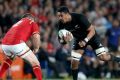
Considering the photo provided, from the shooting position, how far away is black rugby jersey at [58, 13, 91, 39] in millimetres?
14016

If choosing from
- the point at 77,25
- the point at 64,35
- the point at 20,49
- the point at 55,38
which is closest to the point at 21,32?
the point at 20,49

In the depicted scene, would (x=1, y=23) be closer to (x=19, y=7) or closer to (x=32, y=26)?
(x=19, y=7)

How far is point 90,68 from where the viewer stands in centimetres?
2042

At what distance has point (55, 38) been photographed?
69.7 ft

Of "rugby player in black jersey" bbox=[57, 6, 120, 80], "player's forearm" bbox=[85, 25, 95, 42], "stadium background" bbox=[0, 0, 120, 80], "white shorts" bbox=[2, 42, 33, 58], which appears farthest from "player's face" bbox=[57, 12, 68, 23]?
"stadium background" bbox=[0, 0, 120, 80]

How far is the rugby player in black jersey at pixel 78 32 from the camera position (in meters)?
13.7

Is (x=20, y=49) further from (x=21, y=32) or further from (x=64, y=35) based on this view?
(x=64, y=35)

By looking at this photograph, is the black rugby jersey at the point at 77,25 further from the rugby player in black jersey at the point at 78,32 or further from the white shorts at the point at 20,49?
the white shorts at the point at 20,49

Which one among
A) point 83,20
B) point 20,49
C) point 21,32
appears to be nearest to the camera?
point 20,49

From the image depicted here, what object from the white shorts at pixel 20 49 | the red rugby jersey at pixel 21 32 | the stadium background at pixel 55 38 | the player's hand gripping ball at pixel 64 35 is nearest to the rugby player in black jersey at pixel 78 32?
the player's hand gripping ball at pixel 64 35

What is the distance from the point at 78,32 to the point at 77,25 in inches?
8.7

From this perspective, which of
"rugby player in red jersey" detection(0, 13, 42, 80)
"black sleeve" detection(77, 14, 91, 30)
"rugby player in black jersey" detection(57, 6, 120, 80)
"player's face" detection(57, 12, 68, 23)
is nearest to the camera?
"rugby player in red jersey" detection(0, 13, 42, 80)

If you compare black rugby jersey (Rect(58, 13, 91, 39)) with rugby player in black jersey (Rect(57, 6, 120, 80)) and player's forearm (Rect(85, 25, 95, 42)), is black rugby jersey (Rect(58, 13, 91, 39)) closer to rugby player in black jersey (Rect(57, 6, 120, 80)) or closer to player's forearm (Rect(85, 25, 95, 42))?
rugby player in black jersey (Rect(57, 6, 120, 80))

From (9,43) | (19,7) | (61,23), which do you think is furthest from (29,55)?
(19,7)
